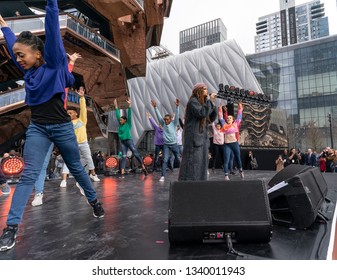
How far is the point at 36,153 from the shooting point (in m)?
2.19

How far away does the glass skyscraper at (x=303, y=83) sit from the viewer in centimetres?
5144

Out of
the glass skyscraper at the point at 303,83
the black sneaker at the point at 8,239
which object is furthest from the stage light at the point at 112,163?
the glass skyscraper at the point at 303,83

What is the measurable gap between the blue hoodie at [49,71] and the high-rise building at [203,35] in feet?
397

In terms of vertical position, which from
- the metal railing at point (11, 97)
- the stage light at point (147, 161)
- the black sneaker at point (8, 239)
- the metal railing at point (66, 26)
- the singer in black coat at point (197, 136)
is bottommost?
the stage light at point (147, 161)

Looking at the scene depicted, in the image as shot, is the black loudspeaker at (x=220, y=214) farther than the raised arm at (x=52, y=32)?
No

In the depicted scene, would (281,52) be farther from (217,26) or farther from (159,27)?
(217,26)

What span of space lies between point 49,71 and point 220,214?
1.88 m

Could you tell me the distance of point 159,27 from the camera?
25.7 m

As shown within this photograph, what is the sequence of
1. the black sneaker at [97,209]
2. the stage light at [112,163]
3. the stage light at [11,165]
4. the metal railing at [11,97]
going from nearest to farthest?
the black sneaker at [97,209] → the stage light at [11,165] → the stage light at [112,163] → the metal railing at [11,97]

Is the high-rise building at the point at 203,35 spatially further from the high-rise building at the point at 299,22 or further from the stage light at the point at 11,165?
the stage light at the point at 11,165

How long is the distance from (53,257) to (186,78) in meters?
40.0

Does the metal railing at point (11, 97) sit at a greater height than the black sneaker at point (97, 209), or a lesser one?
greater

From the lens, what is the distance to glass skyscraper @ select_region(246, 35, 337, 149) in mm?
51438

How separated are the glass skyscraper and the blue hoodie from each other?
52.7 m
